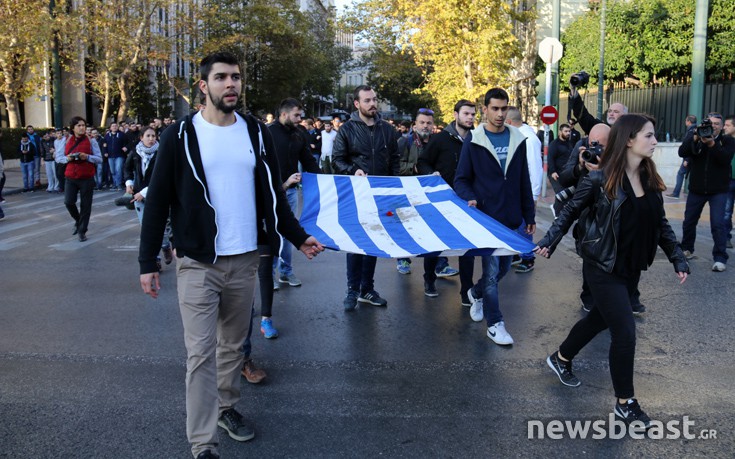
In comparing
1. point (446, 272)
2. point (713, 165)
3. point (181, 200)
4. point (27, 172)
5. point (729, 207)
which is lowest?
point (446, 272)

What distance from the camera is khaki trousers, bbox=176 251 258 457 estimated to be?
361 cm

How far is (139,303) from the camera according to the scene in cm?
727

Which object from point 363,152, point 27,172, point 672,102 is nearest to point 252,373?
point 363,152

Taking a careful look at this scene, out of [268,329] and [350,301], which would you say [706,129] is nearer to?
[350,301]

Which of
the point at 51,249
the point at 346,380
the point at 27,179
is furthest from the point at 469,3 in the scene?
the point at 346,380

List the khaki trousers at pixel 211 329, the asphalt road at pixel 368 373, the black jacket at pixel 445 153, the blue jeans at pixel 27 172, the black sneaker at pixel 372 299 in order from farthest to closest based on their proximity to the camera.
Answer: the blue jeans at pixel 27 172, the black jacket at pixel 445 153, the black sneaker at pixel 372 299, the asphalt road at pixel 368 373, the khaki trousers at pixel 211 329

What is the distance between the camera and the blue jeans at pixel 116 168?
21938 mm

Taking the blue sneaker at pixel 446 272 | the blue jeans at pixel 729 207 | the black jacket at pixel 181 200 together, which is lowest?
the blue sneaker at pixel 446 272

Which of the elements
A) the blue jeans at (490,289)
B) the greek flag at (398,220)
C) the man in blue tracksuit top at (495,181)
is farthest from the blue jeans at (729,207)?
the blue jeans at (490,289)

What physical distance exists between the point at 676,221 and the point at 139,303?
1030cm

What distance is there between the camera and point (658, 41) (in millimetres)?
21719

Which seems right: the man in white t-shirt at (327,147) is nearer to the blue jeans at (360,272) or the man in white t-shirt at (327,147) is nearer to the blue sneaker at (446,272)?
the blue sneaker at (446,272)

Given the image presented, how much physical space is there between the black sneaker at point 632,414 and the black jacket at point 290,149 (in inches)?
154

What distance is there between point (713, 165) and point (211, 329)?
745 cm
